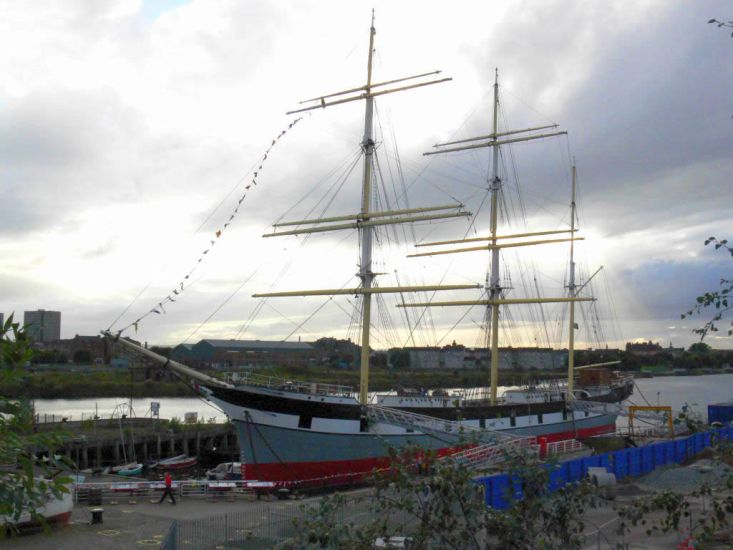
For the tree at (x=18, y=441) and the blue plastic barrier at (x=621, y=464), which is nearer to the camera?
the tree at (x=18, y=441)

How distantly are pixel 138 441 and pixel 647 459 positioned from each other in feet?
81.7

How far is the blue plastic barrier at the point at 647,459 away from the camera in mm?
25672

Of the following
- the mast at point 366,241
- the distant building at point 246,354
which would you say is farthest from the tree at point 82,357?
the mast at point 366,241

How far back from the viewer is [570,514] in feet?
20.4

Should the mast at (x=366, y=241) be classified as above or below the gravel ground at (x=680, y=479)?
above

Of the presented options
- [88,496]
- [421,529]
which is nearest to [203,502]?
[88,496]

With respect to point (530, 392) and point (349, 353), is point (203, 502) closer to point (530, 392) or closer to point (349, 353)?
point (530, 392)

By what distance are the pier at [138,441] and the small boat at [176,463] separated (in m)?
1.99

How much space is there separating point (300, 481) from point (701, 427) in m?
18.8

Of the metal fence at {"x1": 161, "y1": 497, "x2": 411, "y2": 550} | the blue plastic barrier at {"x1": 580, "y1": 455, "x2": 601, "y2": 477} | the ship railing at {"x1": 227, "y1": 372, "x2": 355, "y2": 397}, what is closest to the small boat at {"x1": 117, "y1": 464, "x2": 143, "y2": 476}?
the ship railing at {"x1": 227, "y1": 372, "x2": 355, "y2": 397}

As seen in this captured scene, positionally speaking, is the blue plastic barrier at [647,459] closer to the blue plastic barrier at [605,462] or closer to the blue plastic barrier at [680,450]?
the blue plastic barrier at [680,450]

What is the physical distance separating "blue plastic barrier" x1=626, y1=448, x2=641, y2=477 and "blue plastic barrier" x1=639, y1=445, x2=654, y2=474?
0.91ft

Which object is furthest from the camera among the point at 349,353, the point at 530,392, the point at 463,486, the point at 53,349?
the point at 53,349

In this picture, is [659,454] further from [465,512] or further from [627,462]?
[465,512]
